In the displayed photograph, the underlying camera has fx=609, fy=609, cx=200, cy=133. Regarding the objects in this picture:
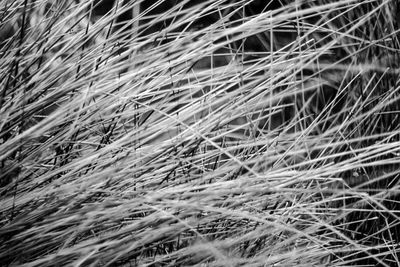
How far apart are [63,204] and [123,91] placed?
195mm

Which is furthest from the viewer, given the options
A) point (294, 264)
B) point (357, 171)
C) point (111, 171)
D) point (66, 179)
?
point (357, 171)

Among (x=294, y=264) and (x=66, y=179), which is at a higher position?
(x=66, y=179)

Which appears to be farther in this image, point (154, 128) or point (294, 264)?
point (294, 264)

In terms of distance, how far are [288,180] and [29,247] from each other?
32 cm

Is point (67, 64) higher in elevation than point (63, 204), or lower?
higher

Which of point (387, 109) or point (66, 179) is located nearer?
point (66, 179)

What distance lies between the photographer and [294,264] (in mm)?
883

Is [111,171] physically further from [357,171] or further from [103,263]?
[357,171]

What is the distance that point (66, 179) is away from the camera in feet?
2.48

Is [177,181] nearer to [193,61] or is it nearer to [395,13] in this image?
[193,61]

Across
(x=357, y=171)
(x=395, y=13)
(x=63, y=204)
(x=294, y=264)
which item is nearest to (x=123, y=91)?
(x=63, y=204)

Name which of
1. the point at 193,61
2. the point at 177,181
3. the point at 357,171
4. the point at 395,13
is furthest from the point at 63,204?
the point at 395,13

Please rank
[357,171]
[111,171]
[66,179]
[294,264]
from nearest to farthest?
1. [111,171]
2. [66,179]
3. [294,264]
4. [357,171]

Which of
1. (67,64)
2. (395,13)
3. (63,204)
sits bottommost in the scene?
(395,13)
